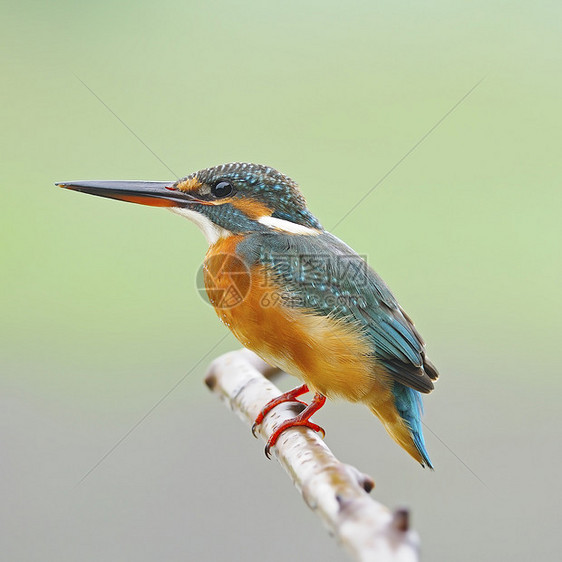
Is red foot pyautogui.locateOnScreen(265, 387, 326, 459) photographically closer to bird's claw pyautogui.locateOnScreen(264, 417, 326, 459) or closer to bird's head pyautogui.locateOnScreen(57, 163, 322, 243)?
bird's claw pyautogui.locateOnScreen(264, 417, 326, 459)

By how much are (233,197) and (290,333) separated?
33 centimetres

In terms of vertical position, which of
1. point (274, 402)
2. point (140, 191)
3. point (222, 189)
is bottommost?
point (274, 402)

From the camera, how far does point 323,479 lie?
98cm

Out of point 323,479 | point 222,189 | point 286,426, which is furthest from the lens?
point 222,189

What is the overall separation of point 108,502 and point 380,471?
90cm

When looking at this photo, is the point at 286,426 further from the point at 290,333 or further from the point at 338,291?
the point at 338,291

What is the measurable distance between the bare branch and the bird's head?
352 millimetres

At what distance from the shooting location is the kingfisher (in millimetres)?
1544

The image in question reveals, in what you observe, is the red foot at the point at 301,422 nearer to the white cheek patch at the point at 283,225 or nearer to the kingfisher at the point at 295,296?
the kingfisher at the point at 295,296

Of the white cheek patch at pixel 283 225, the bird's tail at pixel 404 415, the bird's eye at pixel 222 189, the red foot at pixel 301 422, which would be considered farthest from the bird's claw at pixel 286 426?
the bird's eye at pixel 222 189

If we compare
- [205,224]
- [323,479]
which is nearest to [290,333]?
[205,224]

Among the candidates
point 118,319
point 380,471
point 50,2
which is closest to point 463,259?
point 380,471

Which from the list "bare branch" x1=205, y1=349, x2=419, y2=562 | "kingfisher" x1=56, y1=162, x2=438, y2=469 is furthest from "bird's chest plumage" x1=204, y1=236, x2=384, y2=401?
"bare branch" x1=205, y1=349, x2=419, y2=562

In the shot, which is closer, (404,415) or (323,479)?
(323,479)
